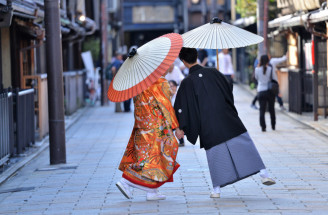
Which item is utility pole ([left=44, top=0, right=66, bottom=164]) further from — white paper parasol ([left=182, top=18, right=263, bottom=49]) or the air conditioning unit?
the air conditioning unit

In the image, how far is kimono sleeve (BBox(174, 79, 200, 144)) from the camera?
867 centimetres

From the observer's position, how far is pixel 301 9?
21672 mm

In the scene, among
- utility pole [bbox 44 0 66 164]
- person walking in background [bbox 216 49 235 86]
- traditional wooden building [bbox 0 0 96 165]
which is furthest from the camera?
person walking in background [bbox 216 49 235 86]

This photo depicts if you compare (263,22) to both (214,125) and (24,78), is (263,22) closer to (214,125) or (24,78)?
(24,78)

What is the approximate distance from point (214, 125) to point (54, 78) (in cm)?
479

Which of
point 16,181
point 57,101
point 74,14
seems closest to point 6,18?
point 57,101

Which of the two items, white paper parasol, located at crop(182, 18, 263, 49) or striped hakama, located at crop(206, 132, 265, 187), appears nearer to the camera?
striped hakama, located at crop(206, 132, 265, 187)

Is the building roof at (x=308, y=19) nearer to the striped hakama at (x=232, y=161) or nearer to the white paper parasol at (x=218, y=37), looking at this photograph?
the white paper parasol at (x=218, y=37)

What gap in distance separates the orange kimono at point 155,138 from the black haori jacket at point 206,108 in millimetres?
165

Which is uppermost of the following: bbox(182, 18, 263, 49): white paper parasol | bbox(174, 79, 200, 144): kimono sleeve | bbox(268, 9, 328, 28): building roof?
bbox(268, 9, 328, 28): building roof

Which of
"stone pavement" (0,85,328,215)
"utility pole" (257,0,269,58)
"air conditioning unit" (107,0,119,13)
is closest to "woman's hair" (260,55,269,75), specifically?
"stone pavement" (0,85,328,215)

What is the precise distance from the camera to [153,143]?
8.73 meters

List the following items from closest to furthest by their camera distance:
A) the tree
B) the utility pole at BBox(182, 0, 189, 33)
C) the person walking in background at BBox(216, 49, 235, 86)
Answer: the person walking in background at BBox(216, 49, 235, 86) → the tree → the utility pole at BBox(182, 0, 189, 33)

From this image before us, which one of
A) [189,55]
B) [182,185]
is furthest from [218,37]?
[182,185]
